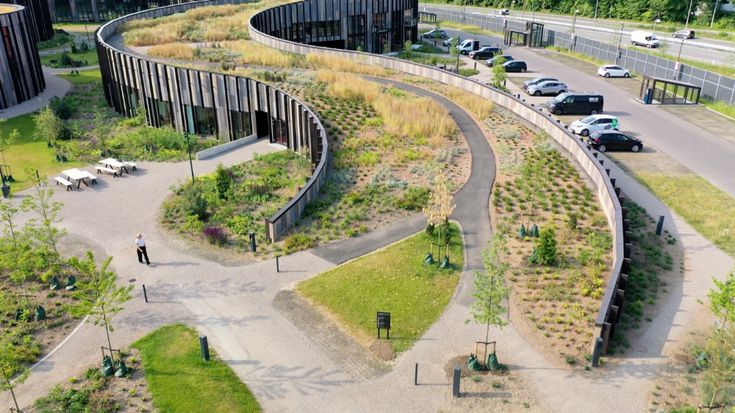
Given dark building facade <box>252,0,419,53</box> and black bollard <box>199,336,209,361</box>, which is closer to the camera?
black bollard <box>199,336,209,361</box>

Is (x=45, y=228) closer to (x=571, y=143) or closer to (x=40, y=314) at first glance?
(x=40, y=314)

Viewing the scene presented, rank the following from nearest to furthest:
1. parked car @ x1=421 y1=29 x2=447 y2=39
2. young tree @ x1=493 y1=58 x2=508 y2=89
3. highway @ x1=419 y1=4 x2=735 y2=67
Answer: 1. young tree @ x1=493 y1=58 x2=508 y2=89
2. highway @ x1=419 y1=4 x2=735 y2=67
3. parked car @ x1=421 y1=29 x2=447 y2=39

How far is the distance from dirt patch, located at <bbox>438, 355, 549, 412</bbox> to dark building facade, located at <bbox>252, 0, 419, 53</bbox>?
171 ft

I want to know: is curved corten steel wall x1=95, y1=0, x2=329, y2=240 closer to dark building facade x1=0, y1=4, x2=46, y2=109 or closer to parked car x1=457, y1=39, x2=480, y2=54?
dark building facade x1=0, y1=4, x2=46, y2=109

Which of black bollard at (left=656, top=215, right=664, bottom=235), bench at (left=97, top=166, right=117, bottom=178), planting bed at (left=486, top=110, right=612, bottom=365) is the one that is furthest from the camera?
bench at (left=97, top=166, right=117, bottom=178)

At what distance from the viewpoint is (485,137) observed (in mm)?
36469

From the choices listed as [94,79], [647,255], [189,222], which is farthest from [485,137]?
[94,79]

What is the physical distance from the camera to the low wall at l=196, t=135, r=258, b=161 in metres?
35.5

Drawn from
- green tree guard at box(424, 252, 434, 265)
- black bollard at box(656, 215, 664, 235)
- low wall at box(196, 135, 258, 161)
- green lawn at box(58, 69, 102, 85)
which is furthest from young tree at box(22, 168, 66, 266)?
green lawn at box(58, 69, 102, 85)

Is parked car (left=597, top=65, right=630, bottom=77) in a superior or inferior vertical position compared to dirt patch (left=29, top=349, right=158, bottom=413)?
superior

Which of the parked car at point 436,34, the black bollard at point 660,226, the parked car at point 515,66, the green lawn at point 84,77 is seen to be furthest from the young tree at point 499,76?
the green lawn at point 84,77

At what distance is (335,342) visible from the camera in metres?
18.5

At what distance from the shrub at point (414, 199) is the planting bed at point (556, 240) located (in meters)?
3.45

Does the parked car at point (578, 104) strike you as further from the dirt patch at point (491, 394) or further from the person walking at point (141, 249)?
the person walking at point (141, 249)
